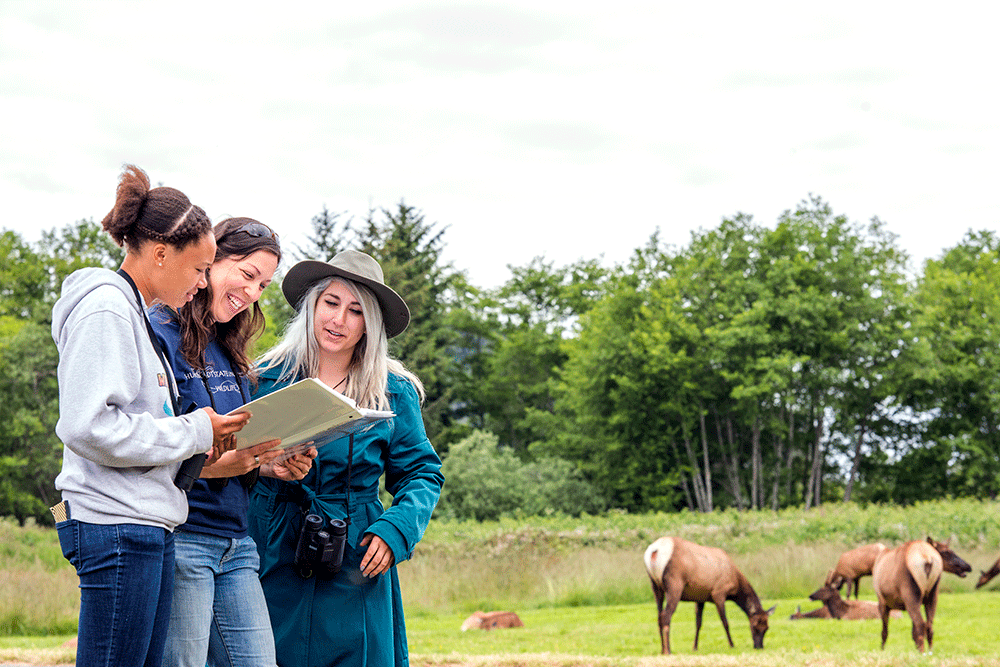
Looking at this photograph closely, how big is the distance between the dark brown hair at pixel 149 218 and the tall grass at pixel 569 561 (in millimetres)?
11539

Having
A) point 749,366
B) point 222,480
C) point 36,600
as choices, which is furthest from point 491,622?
point 749,366

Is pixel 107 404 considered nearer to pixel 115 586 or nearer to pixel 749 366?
pixel 115 586

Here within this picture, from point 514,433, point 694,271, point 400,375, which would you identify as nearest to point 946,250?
point 694,271

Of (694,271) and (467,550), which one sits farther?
(694,271)

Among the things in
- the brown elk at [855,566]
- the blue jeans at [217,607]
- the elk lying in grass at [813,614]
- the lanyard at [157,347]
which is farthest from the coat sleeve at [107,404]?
the brown elk at [855,566]

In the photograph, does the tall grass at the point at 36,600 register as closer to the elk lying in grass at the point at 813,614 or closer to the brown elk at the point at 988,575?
the elk lying in grass at the point at 813,614

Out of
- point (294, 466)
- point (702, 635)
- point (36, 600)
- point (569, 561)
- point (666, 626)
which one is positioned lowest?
point (702, 635)

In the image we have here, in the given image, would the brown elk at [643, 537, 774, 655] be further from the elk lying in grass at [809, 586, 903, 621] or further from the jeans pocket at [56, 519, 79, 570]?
the jeans pocket at [56, 519, 79, 570]

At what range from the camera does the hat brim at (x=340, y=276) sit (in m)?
3.46

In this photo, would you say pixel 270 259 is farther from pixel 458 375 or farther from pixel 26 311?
pixel 458 375

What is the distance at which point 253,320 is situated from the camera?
3.14 metres

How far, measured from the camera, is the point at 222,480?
275 cm

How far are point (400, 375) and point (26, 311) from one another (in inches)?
1729

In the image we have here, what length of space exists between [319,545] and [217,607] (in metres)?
0.40
